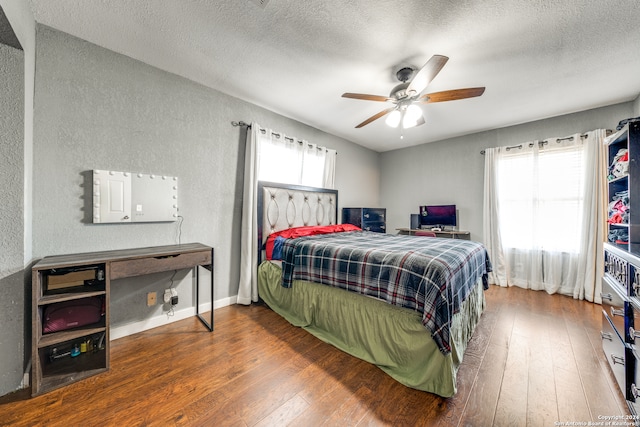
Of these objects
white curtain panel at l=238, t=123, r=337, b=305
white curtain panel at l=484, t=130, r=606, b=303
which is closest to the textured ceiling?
white curtain panel at l=238, t=123, r=337, b=305

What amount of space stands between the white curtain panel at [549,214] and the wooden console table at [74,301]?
14.8ft

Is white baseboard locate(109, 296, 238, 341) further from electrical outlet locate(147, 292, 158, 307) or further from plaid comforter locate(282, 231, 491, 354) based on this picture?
plaid comforter locate(282, 231, 491, 354)

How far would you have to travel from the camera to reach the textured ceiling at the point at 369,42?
163cm

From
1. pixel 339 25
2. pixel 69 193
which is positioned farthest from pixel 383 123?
pixel 69 193

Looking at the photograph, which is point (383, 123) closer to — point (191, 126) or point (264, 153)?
point (264, 153)

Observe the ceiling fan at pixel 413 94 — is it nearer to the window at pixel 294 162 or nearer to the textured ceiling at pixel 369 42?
the textured ceiling at pixel 369 42

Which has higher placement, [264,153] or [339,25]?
[339,25]

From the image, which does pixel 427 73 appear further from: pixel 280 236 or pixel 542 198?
pixel 542 198

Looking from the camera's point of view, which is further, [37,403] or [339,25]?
[339,25]

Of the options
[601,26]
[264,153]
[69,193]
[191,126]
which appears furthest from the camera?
[264,153]

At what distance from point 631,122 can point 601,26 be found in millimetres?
749

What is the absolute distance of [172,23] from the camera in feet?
5.88

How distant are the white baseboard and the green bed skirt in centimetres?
85

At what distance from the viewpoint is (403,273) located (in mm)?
1715
